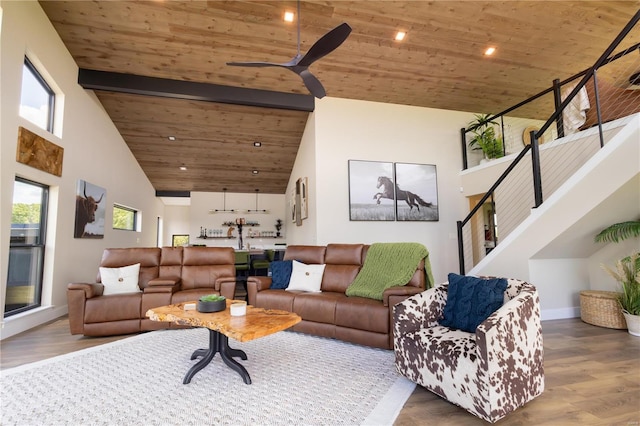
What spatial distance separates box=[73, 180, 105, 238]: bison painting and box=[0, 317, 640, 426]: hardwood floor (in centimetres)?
180

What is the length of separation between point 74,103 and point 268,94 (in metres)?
3.07

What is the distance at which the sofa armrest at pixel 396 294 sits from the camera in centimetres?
294

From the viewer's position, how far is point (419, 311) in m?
2.38

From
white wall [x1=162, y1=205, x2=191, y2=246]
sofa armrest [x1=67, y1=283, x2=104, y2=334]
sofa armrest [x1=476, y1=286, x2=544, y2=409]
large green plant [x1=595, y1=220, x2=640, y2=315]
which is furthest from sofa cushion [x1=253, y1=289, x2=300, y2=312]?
white wall [x1=162, y1=205, x2=191, y2=246]

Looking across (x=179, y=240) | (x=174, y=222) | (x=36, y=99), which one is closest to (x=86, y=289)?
(x=36, y=99)

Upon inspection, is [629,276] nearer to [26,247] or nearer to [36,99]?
[26,247]

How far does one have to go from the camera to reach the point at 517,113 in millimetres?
6484

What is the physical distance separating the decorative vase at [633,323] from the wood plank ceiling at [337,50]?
392 cm

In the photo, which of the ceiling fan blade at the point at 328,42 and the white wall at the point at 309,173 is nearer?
the ceiling fan blade at the point at 328,42

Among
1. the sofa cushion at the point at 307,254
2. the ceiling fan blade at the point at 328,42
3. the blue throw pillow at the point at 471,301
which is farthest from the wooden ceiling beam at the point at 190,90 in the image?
the blue throw pillow at the point at 471,301

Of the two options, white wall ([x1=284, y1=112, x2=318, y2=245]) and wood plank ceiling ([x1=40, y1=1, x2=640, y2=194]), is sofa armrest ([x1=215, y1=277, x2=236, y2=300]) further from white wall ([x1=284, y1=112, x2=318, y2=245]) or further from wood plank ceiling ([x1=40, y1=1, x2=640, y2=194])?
wood plank ceiling ([x1=40, y1=1, x2=640, y2=194])

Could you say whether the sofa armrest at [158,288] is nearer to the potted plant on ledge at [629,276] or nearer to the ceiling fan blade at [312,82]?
the ceiling fan blade at [312,82]

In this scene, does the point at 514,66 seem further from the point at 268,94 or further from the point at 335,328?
the point at 335,328

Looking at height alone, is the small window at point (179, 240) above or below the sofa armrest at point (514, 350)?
above
